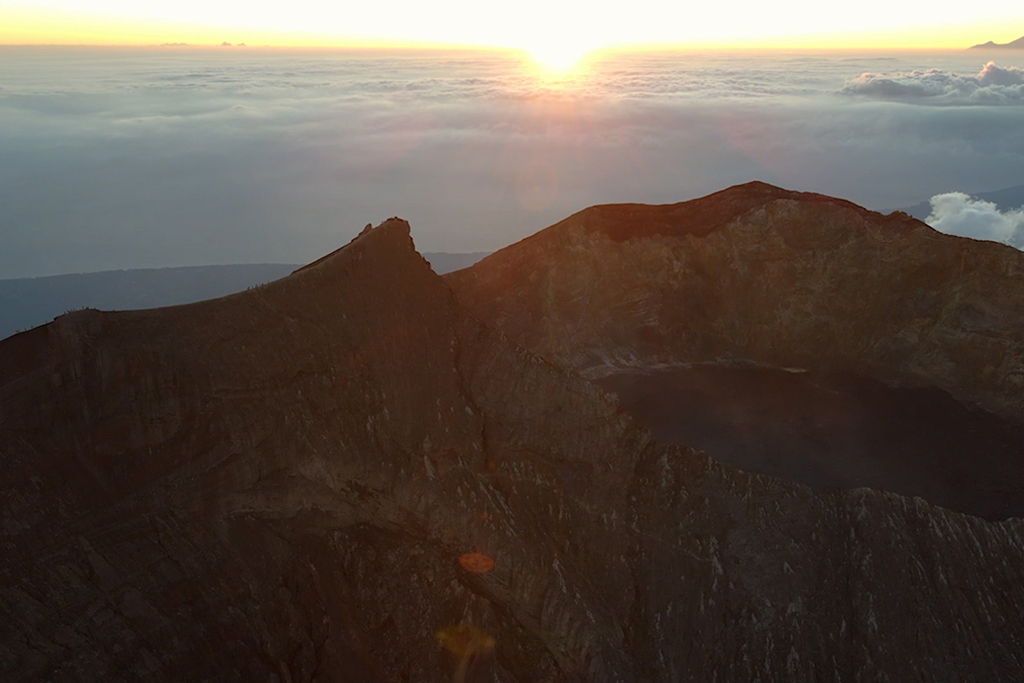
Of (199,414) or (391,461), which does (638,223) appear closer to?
(391,461)

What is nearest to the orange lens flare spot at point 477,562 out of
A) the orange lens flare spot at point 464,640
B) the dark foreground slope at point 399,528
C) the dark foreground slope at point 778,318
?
the dark foreground slope at point 399,528

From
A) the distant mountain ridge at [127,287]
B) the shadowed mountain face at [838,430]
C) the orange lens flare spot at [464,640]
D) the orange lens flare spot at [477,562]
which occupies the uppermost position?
the orange lens flare spot at [477,562]

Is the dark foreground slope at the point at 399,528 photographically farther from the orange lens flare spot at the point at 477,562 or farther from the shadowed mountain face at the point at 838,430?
the shadowed mountain face at the point at 838,430

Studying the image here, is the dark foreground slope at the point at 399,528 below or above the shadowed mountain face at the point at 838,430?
above

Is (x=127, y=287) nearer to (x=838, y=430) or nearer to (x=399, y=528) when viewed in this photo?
(x=838, y=430)

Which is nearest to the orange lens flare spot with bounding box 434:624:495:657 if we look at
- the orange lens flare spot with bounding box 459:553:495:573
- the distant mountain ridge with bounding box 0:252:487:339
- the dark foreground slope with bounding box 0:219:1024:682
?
the dark foreground slope with bounding box 0:219:1024:682

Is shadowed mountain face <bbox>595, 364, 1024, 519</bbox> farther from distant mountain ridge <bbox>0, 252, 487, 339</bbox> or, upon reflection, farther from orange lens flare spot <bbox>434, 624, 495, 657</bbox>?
distant mountain ridge <bbox>0, 252, 487, 339</bbox>
